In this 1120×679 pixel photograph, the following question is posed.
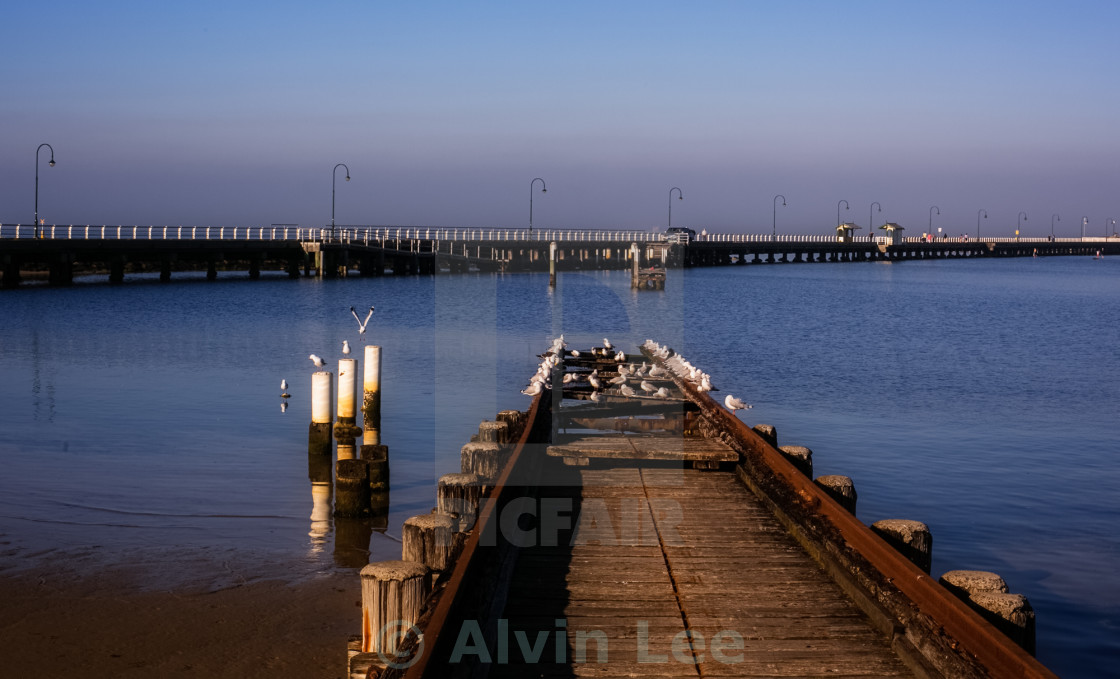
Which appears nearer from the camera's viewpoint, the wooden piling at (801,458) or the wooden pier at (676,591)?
the wooden pier at (676,591)

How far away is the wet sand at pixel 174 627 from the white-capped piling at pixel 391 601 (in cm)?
193

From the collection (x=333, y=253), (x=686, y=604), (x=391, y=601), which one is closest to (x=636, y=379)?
(x=686, y=604)

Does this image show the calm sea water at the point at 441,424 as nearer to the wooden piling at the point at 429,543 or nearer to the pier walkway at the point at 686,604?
the pier walkway at the point at 686,604

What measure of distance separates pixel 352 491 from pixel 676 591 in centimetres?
543

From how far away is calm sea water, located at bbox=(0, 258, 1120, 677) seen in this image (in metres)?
10.1

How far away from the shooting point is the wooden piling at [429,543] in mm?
6133

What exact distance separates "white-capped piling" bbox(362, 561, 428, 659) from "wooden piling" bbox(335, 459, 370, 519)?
18.1 ft

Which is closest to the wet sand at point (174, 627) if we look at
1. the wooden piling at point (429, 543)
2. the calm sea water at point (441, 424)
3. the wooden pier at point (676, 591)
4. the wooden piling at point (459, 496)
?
the calm sea water at point (441, 424)

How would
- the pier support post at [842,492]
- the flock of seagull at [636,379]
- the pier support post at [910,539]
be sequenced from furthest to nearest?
1. the flock of seagull at [636,379]
2. the pier support post at [842,492]
3. the pier support post at [910,539]

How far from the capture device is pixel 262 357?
29.2 meters

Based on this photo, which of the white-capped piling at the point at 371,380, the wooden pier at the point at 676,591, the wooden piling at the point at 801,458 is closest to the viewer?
the wooden pier at the point at 676,591

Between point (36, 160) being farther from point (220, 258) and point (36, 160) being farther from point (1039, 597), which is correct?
point (1039, 597)

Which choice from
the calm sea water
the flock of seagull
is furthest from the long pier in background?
the flock of seagull

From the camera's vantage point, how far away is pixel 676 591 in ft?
21.0
